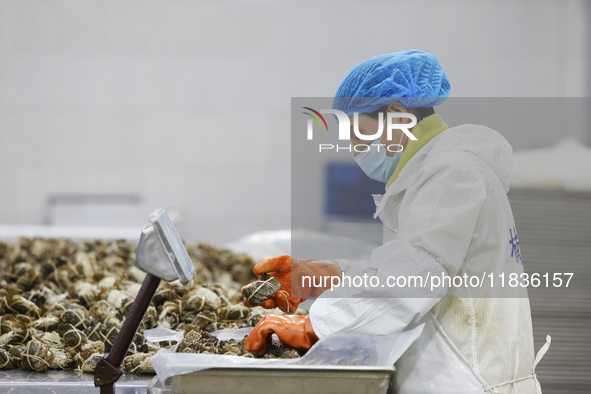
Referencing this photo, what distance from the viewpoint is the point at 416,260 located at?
1095mm

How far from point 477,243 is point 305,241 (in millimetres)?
2443

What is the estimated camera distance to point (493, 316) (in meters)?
1.20

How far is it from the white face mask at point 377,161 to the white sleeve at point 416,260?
0.58 feet

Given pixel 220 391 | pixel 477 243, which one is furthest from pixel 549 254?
pixel 220 391

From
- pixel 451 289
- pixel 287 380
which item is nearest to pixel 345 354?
pixel 287 380

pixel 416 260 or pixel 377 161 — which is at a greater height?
pixel 377 161

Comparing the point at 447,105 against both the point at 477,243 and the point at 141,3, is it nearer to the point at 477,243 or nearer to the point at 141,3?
the point at 477,243

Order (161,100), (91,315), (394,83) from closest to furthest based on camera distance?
1. (394,83)
2. (91,315)
3. (161,100)

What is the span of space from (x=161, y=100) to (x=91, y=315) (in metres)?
4.04

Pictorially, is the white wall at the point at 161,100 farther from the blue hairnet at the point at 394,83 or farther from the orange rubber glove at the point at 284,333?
the orange rubber glove at the point at 284,333

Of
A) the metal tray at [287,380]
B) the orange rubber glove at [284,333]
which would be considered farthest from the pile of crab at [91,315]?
the metal tray at [287,380]

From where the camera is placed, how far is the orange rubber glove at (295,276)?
119 centimetres

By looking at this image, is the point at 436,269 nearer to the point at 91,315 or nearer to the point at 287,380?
the point at 287,380

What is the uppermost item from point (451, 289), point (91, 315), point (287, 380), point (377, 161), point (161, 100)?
point (161, 100)
